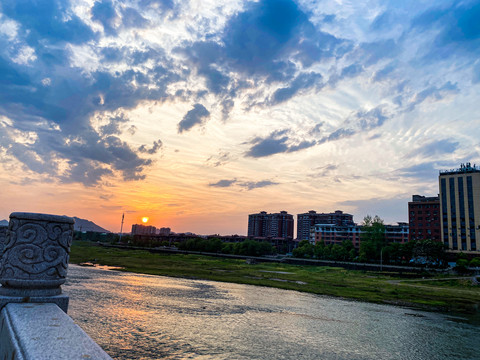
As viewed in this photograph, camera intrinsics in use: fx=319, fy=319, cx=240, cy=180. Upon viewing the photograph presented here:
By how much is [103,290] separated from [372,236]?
98006 millimetres

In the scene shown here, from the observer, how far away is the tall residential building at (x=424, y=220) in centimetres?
13575

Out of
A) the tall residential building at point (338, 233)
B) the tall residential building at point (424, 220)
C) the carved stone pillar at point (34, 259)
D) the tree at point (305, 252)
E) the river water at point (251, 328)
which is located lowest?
the river water at point (251, 328)

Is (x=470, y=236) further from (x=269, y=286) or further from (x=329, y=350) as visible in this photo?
(x=329, y=350)

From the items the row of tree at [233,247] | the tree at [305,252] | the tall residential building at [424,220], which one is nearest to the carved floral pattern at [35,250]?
the tree at [305,252]

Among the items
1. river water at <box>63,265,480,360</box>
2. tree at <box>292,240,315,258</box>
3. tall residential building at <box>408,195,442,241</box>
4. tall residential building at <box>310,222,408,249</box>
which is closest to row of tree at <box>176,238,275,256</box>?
tree at <box>292,240,315,258</box>

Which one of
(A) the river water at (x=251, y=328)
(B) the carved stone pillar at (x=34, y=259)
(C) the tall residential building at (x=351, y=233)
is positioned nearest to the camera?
(B) the carved stone pillar at (x=34, y=259)

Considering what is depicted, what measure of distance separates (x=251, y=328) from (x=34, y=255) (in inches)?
741

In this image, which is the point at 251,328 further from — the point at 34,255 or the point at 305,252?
the point at 305,252

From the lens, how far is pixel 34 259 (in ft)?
20.6

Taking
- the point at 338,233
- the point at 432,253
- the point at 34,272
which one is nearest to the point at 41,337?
the point at 34,272

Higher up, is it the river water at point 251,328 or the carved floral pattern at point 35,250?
the carved floral pattern at point 35,250

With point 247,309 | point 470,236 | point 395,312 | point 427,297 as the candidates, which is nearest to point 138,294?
point 247,309

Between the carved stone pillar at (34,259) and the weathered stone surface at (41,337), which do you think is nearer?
the weathered stone surface at (41,337)

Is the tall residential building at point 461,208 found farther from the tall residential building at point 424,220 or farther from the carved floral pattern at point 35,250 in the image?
the carved floral pattern at point 35,250
